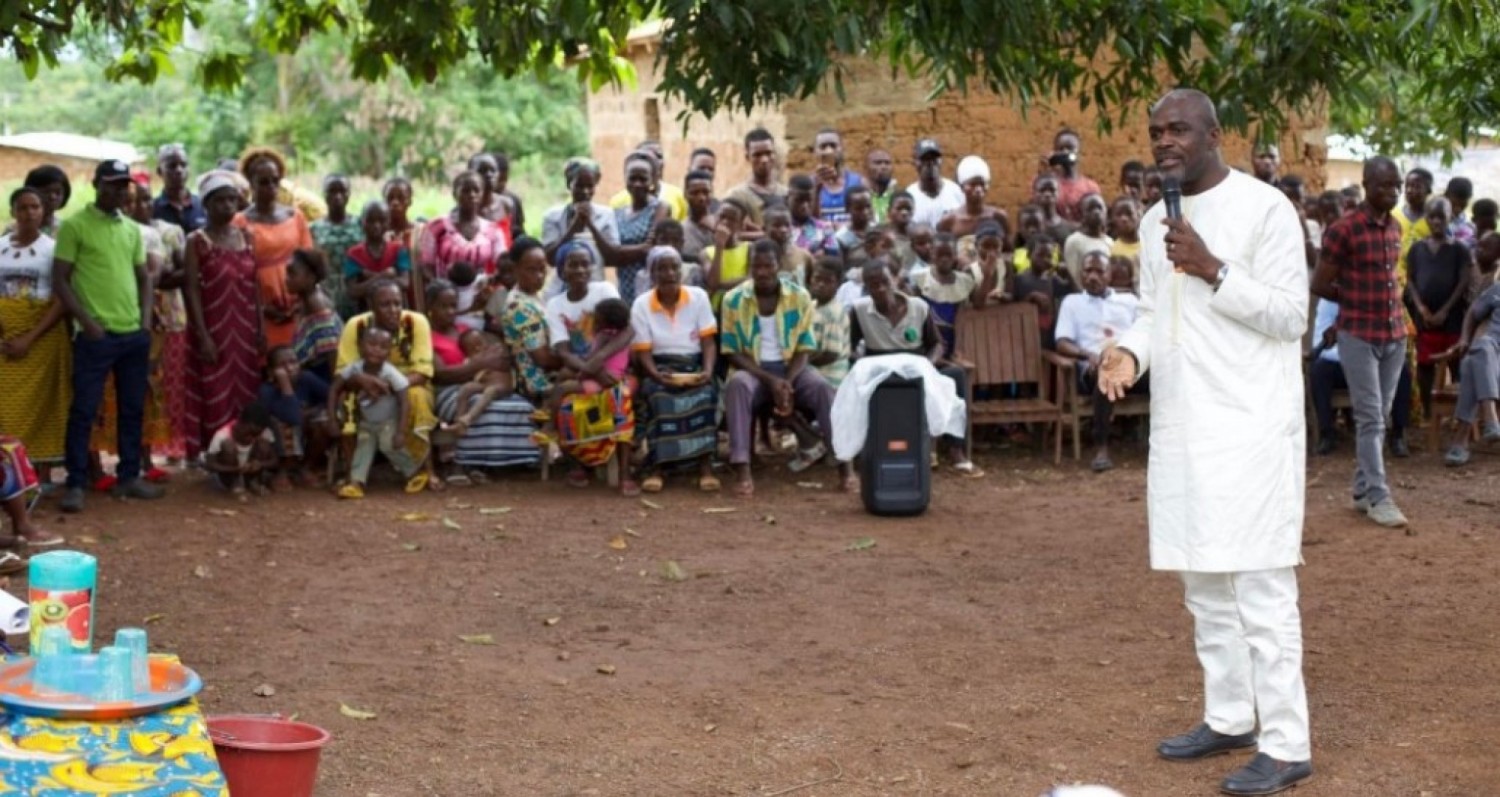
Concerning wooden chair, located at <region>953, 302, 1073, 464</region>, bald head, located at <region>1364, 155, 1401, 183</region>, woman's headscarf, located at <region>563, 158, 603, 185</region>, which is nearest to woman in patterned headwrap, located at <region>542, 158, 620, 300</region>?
woman's headscarf, located at <region>563, 158, 603, 185</region>

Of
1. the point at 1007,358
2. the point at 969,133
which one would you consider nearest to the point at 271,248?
the point at 1007,358

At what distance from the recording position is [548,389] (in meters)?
11.6

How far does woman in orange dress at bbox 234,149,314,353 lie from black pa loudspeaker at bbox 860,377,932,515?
351 cm

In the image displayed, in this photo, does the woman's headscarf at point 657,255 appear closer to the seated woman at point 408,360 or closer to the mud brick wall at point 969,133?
the seated woman at point 408,360

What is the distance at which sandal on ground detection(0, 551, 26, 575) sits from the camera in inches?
356

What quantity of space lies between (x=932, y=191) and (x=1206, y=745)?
8.06 metres

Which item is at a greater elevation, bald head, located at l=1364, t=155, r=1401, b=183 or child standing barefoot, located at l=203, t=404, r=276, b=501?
bald head, located at l=1364, t=155, r=1401, b=183

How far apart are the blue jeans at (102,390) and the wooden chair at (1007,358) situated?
4.80 meters

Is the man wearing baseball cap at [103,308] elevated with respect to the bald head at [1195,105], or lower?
lower

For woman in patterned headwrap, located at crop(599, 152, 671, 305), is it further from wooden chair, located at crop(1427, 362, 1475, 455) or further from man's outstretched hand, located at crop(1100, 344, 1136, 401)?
man's outstretched hand, located at crop(1100, 344, 1136, 401)

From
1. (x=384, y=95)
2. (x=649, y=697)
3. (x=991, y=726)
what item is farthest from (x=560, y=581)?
(x=384, y=95)

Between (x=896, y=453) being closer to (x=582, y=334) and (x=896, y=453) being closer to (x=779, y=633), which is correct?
(x=582, y=334)

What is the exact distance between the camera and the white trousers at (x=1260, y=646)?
217 inches

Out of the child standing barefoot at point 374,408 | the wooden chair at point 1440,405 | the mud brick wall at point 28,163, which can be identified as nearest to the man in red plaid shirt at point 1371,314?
the wooden chair at point 1440,405
